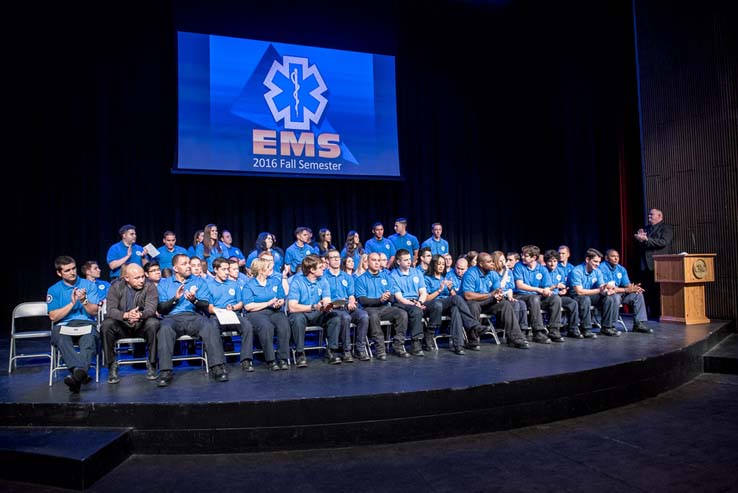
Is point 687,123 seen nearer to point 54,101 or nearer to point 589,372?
point 589,372

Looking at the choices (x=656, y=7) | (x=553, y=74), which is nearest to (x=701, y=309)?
(x=656, y=7)

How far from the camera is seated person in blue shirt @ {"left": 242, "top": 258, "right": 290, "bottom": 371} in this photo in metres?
4.19

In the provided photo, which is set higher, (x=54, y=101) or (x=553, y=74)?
(x=553, y=74)

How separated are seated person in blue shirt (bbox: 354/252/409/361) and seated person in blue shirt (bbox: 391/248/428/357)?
0.08 meters

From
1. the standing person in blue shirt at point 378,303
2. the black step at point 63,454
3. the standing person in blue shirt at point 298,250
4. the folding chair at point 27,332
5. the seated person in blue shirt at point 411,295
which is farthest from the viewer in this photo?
the standing person in blue shirt at point 298,250

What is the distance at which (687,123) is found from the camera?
6578 mm

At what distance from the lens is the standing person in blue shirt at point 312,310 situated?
4328 mm

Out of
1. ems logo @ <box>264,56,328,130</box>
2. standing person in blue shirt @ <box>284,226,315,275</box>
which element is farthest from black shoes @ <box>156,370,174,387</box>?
ems logo @ <box>264,56,328,130</box>

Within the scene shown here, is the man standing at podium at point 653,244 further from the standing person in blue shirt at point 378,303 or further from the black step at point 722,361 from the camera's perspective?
the standing person in blue shirt at point 378,303

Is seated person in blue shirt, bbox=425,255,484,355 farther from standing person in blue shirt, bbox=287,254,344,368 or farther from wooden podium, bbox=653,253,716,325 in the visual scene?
wooden podium, bbox=653,253,716,325

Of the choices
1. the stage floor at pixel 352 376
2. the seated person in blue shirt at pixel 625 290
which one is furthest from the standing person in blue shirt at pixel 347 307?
the seated person in blue shirt at pixel 625 290

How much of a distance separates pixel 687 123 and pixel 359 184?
187 inches

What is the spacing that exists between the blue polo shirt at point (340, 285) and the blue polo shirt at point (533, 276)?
1.82 m

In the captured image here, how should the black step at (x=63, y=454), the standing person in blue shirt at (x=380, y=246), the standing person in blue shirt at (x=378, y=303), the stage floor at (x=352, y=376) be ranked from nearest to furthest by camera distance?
1. the black step at (x=63, y=454)
2. the stage floor at (x=352, y=376)
3. the standing person in blue shirt at (x=378, y=303)
4. the standing person in blue shirt at (x=380, y=246)
